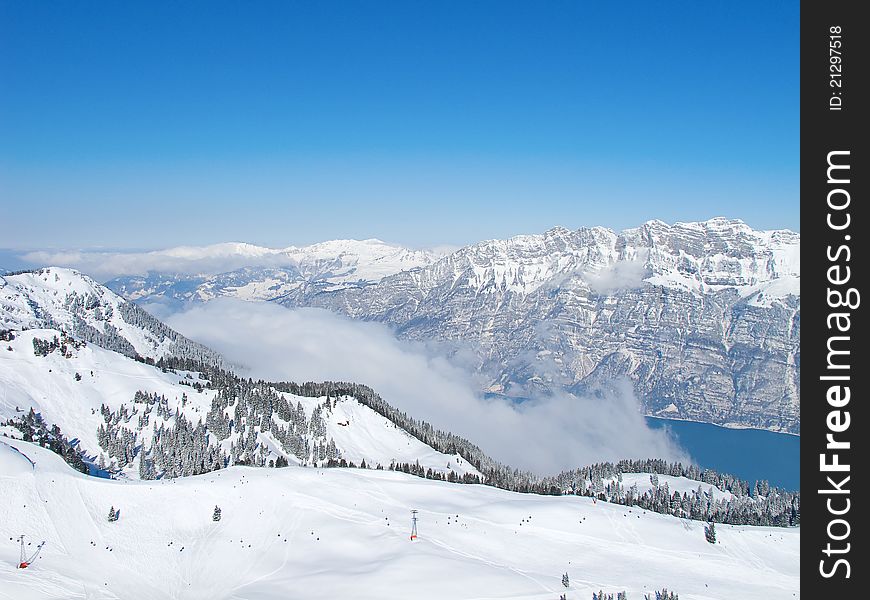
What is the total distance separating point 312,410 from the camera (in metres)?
173

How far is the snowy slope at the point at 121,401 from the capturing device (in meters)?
141

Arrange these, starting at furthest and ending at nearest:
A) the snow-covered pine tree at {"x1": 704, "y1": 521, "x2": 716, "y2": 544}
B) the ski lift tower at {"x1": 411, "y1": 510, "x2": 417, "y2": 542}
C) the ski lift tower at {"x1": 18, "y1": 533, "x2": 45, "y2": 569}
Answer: the snow-covered pine tree at {"x1": 704, "y1": 521, "x2": 716, "y2": 544} < the ski lift tower at {"x1": 411, "y1": 510, "x2": 417, "y2": 542} < the ski lift tower at {"x1": 18, "y1": 533, "x2": 45, "y2": 569}

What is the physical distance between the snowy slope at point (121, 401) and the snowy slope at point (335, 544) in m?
66.3

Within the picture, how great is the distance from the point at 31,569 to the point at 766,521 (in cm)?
13241

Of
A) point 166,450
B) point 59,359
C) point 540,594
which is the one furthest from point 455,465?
point 59,359

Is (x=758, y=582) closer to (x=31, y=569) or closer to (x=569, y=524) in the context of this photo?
(x=569, y=524)

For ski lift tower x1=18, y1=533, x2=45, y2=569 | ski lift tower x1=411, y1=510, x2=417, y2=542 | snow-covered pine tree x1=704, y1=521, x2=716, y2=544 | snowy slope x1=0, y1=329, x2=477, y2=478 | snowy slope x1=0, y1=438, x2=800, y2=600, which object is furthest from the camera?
snowy slope x1=0, y1=329, x2=477, y2=478
